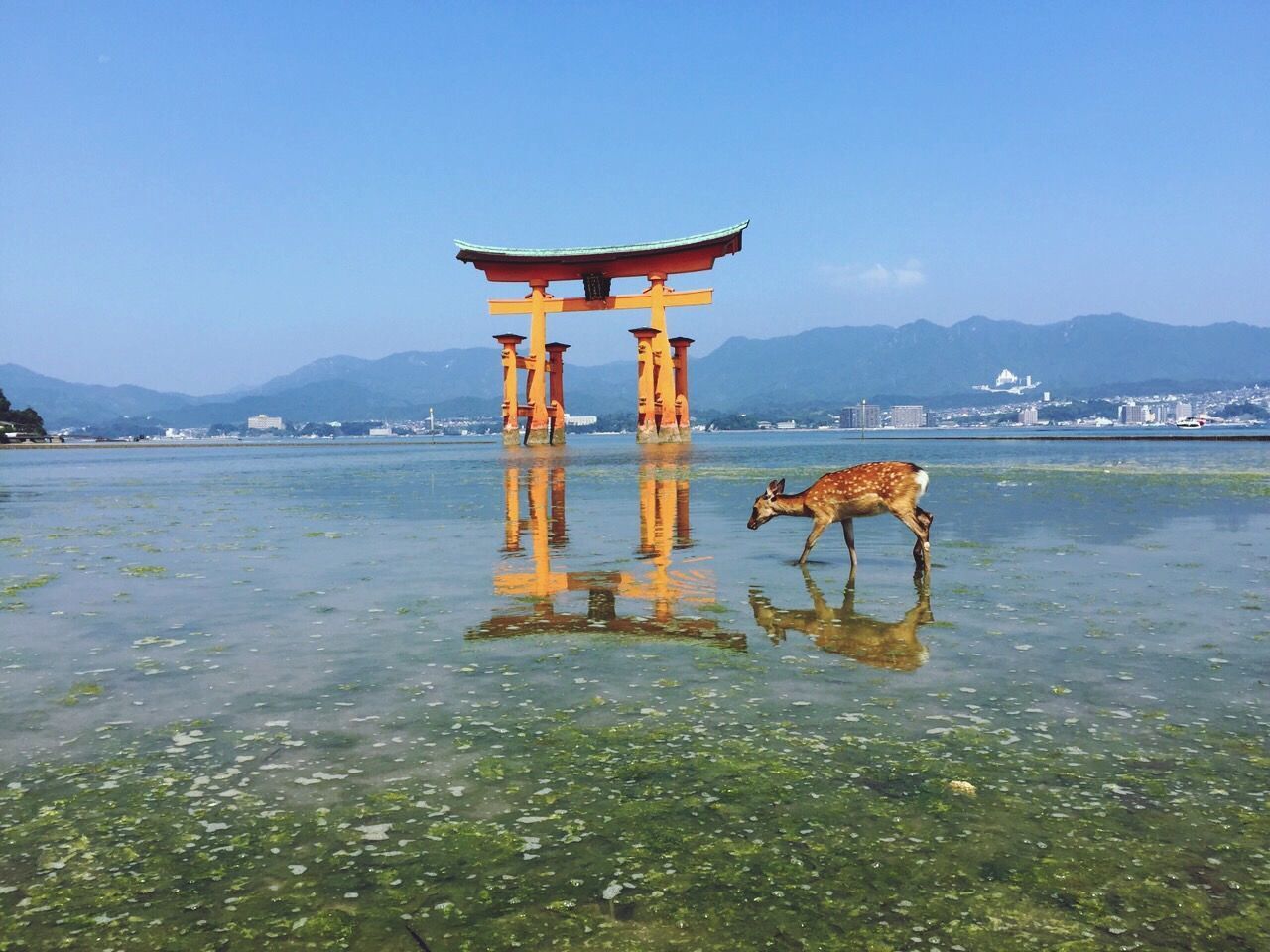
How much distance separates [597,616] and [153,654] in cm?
431

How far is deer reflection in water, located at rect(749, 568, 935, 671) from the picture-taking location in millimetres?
7695

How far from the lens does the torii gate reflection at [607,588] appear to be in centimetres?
884

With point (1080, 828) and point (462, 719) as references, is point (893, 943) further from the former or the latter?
point (462, 719)

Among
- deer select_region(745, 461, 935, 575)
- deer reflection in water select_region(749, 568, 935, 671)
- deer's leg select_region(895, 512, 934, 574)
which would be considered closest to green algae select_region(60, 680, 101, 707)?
deer reflection in water select_region(749, 568, 935, 671)

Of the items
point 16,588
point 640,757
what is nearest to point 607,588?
point 640,757

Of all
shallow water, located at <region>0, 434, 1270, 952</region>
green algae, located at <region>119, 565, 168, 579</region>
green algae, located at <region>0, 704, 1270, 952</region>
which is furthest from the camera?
green algae, located at <region>119, 565, 168, 579</region>

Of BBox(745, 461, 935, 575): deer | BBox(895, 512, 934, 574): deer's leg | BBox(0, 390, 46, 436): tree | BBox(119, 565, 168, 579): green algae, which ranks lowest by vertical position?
BBox(119, 565, 168, 579): green algae

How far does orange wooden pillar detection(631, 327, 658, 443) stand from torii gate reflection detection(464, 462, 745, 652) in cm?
5087

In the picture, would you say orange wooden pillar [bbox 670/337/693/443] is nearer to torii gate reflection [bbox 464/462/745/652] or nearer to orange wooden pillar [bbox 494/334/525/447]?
orange wooden pillar [bbox 494/334/525/447]

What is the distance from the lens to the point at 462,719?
19.9 feet

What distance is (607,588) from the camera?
36.5 ft

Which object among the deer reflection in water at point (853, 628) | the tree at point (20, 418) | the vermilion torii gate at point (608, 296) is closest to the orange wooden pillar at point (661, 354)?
the vermilion torii gate at point (608, 296)

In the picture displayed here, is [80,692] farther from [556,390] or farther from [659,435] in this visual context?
[556,390]

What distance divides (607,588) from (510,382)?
66003mm
